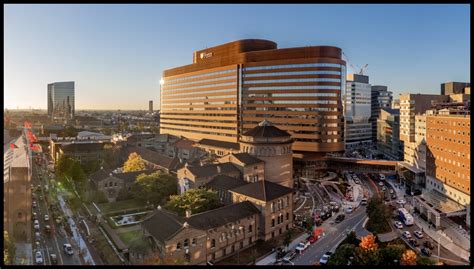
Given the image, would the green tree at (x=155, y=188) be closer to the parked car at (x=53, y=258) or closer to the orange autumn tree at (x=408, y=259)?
the parked car at (x=53, y=258)

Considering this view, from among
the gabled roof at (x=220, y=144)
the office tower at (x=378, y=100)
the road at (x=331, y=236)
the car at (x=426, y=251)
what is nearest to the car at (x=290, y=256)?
the road at (x=331, y=236)

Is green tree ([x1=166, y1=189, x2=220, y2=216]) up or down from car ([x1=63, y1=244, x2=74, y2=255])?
up

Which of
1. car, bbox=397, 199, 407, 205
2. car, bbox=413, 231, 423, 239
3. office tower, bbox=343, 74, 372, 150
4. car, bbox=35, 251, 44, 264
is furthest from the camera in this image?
office tower, bbox=343, 74, 372, 150

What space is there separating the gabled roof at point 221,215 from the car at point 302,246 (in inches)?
234

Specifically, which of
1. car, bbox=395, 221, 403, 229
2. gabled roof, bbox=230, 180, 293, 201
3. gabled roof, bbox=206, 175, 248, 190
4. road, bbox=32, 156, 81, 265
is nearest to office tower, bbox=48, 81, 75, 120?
road, bbox=32, 156, 81, 265

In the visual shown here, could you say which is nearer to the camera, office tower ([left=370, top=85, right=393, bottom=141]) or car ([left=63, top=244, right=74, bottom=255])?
car ([left=63, top=244, right=74, bottom=255])

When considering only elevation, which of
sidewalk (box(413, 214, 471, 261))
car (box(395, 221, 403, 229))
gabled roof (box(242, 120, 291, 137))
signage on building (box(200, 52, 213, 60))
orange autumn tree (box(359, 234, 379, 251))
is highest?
signage on building (box(200, 52, 213, 60))

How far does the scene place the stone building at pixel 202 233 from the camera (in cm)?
3350

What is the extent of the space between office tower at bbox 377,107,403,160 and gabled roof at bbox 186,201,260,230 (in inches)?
2812

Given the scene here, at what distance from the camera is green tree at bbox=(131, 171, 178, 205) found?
170 feet

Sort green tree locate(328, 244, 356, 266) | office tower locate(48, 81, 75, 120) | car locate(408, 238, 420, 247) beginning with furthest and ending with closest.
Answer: office tower locate(48, 81, 75, 120) < car locate(408, 238, 420, 247) < green tree locate(328, 244, 356, 266)

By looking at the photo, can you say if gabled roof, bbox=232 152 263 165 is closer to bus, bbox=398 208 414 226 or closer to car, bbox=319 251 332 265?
car, bbox=319 251 332 265

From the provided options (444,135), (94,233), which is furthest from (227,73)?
(94,233)

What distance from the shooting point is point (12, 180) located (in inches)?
1490
